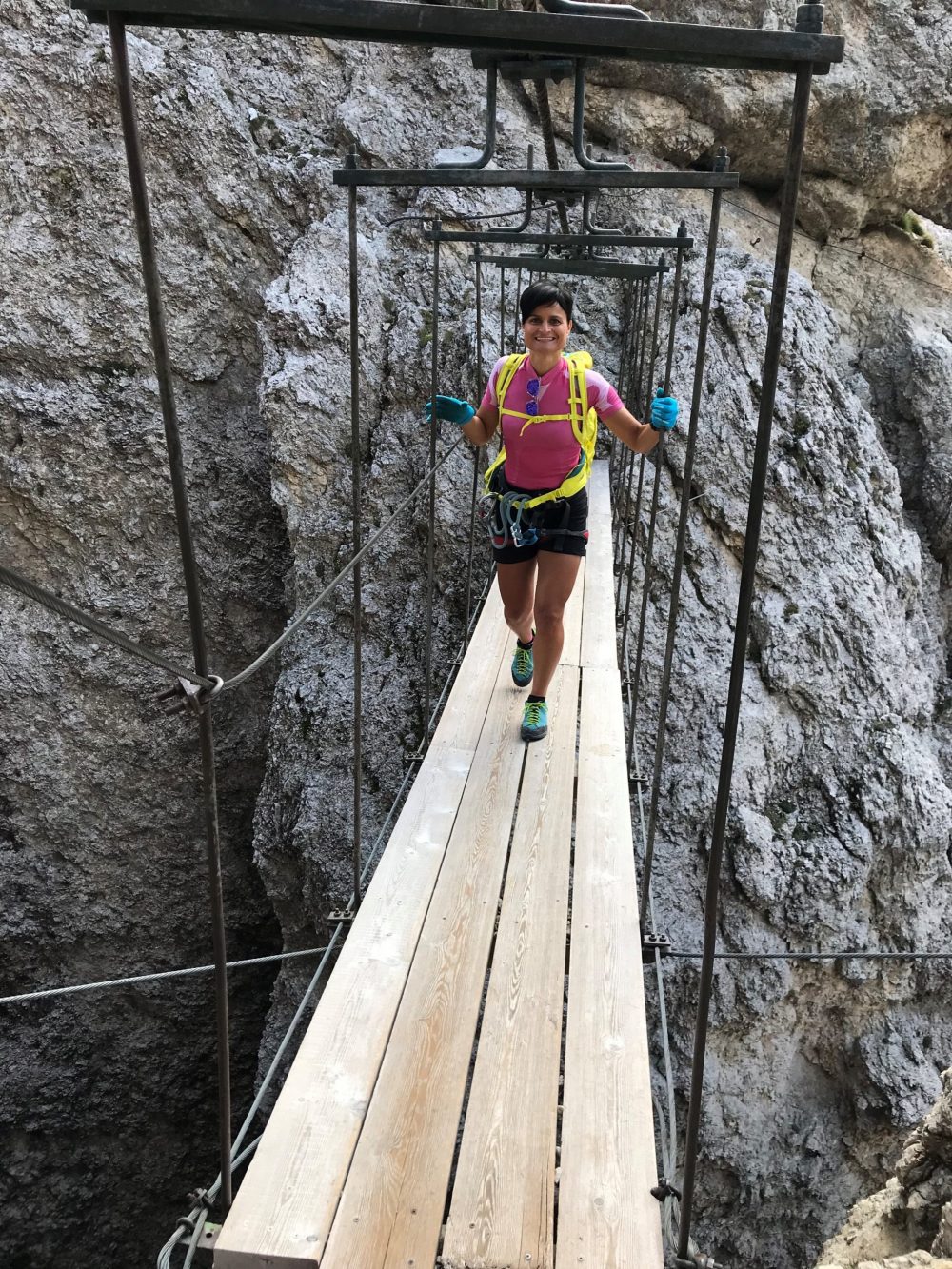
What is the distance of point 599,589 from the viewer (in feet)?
11.5

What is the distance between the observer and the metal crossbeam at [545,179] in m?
1.30

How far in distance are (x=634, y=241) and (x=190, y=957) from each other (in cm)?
484

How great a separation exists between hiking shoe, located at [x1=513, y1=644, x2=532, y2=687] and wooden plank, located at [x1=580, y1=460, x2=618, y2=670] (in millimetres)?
233

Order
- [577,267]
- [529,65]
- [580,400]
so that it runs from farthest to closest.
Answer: [577,267], [580,400], [529,65]

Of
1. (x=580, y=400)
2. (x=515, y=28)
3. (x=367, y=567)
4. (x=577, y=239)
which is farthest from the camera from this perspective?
(x=367, y=567)

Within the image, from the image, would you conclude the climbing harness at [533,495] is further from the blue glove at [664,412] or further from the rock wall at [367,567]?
the rock wall at [367,567]

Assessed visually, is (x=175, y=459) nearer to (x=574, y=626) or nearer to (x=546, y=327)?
(x=546, y=327)

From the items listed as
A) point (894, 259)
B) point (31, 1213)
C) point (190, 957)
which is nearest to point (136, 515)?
point (190, 957)

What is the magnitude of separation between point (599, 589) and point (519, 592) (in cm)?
85

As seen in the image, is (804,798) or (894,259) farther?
(894,259)

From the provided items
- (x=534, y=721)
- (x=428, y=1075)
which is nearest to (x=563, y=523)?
(x=534, y=721)

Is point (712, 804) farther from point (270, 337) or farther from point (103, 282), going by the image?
point (103, 282)

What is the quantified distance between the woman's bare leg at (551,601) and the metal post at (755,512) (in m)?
1.53

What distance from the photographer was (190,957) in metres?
5.47
